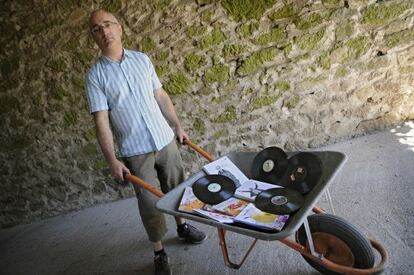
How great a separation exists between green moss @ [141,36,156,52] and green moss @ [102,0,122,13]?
0.34 m

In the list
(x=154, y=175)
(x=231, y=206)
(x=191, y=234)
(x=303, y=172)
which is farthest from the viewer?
(x=191, y=234)

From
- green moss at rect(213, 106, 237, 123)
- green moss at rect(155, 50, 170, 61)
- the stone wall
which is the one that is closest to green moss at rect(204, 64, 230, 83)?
the stone wall

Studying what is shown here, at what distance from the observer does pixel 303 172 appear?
1.68m

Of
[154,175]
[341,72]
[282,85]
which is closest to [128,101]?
[154,175]

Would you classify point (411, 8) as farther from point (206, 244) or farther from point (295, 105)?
point (206, 244)

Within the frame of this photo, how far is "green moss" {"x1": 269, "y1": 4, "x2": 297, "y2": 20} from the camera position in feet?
9.90

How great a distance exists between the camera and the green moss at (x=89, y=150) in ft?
10.6

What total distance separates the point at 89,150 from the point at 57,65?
2.65ft

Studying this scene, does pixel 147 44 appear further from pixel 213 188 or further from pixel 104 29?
pixel 213 188

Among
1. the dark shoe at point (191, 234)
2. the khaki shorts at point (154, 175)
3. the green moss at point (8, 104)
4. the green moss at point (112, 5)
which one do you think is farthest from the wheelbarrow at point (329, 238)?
the green moss at point (8, 104)

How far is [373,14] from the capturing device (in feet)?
10.2

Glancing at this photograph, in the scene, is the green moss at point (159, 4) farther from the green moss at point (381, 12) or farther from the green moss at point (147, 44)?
the green moss at point (381, 12)

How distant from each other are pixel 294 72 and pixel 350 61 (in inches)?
21.0

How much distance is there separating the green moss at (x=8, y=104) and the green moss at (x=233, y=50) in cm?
193
